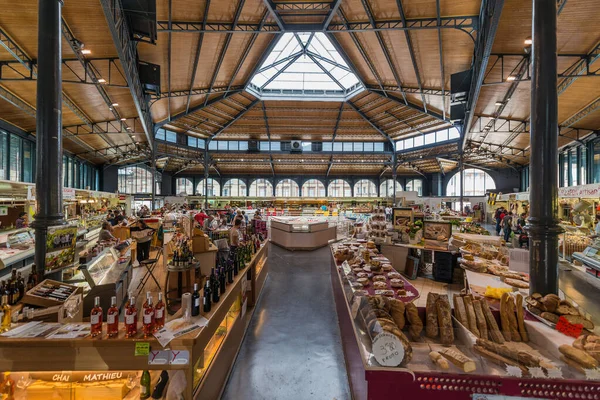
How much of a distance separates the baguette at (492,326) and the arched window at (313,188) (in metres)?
26.4

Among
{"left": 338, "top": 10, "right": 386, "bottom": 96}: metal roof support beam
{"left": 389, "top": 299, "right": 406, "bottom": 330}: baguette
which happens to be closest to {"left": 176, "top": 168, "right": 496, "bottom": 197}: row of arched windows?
{"left": 338, "top": 10, "right": 386, "bottom": 96}: metal roof support beam

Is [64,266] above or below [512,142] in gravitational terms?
below

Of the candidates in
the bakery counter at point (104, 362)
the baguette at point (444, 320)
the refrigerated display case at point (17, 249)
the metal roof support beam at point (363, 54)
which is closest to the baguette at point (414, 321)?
the baguette at point (444, 320)

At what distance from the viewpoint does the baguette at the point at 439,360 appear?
1.70m

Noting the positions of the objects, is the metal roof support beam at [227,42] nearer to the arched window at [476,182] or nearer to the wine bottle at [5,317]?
the wine bottle at [5,317]

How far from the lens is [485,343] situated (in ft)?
6.02

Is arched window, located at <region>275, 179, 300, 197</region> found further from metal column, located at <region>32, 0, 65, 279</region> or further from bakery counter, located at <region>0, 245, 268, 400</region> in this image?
bakery counter, located at <region>0, 245, 268, 400</region>

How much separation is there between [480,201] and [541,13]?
886 inches

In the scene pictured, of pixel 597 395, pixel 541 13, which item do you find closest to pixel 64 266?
pixel 597 395

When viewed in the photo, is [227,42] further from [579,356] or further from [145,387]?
[579,356]

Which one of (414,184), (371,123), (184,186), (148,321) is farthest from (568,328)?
(184,186)

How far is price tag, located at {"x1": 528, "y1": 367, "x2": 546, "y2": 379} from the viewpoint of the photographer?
5.18 feet

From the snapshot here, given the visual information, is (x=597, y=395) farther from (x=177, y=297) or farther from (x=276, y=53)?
(x=276, y=53)

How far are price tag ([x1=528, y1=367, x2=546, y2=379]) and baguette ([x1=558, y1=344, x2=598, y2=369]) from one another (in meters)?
0.27
